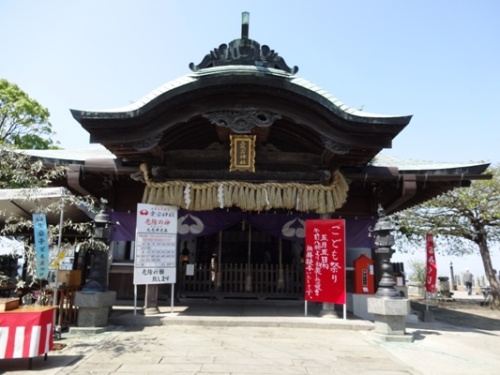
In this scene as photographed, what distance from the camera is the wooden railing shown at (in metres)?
11.9

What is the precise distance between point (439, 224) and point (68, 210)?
17.6 meters

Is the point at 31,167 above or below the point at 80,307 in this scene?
above

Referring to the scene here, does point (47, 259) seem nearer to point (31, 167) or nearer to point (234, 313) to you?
point (31, 167)

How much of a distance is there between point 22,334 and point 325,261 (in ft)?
20.8

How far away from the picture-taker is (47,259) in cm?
664

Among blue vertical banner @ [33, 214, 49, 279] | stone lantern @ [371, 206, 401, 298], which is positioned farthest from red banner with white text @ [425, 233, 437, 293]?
blue vertical banner @ [33, 214, 49, 279]

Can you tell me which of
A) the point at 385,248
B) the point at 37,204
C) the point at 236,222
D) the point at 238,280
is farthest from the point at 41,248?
the point at 385,248

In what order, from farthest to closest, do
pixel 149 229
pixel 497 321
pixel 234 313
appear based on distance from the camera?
pixel 497 321, pixel 234 313, pixel 149 229

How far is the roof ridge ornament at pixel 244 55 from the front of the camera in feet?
29.0

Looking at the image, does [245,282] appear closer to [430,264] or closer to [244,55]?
[430,264]

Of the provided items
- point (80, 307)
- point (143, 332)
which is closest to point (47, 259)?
point (80, 307)

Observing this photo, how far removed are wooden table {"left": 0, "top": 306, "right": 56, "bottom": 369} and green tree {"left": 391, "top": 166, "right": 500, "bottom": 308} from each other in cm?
1769

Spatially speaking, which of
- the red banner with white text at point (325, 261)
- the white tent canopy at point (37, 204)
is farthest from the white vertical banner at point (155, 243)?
the red banner with white text at point (325, 261)

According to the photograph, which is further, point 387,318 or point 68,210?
point 68,210
